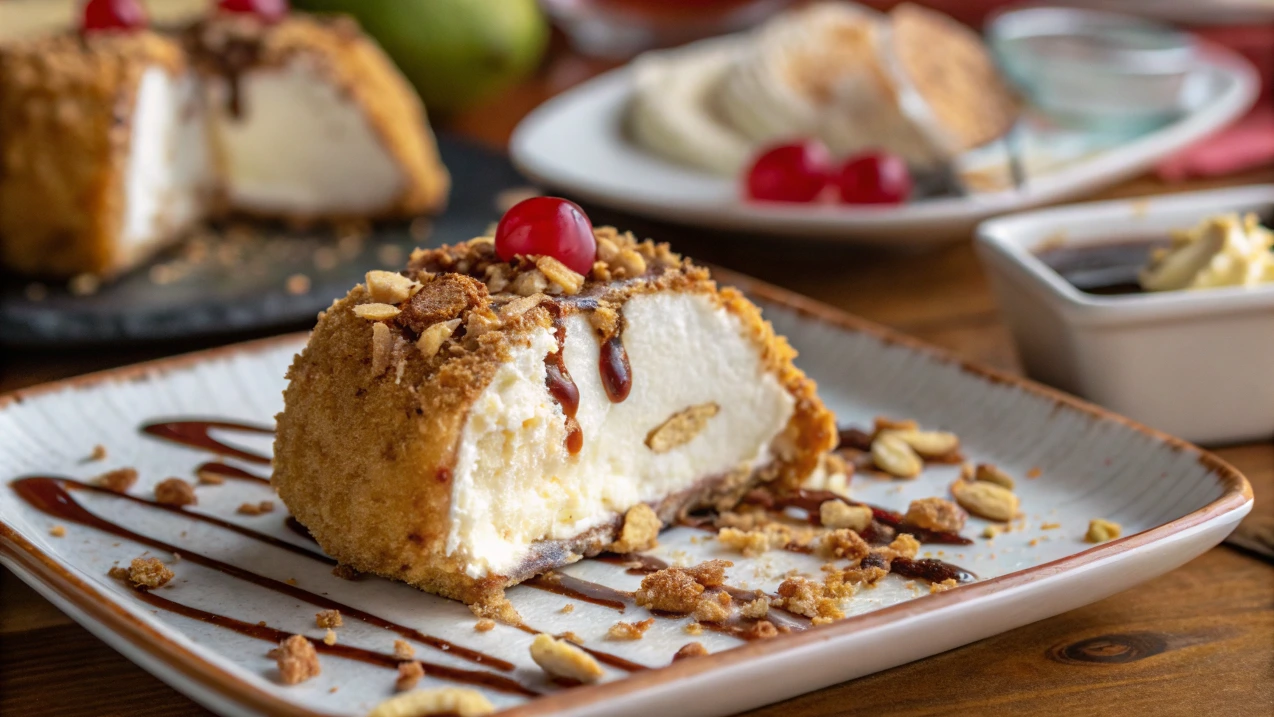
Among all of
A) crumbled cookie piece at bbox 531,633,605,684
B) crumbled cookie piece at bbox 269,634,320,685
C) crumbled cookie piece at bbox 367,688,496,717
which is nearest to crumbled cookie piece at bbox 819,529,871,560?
crumbled cookie piece at bbox 531,633,605,684

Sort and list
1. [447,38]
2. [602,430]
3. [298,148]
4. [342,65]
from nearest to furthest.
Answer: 1. [602,430]
2. [342,65]
3. [298,148]
4. [447,38]

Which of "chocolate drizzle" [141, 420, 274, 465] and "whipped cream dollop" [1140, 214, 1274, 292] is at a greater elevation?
"whipped cream dollop" [1140, 214, 1274, 292]

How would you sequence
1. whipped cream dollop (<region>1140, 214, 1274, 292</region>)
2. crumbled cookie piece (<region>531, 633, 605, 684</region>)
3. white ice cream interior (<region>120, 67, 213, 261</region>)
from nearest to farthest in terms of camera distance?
crumbled cookie piece (<region>531, 633, 605, 684</region>) → whipped cream dollop (<region>1140, 214, 1274, 292</region>) → white ice cream interior (<region>120, 67, 213, 261</region>)

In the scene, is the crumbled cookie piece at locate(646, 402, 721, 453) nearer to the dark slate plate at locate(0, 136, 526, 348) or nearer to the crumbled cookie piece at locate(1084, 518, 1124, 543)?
the crumbled cookie piece at locate(1084, 518, 1124, 543)

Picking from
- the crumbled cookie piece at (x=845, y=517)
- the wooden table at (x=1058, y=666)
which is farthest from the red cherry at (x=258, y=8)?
the crumbled cookie piece at (x=845, y=517)

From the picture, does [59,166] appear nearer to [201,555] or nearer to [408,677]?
[201,555]

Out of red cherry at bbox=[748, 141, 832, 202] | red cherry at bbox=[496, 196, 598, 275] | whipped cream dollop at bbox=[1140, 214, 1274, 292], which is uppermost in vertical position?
red cherry at bbox=[496, 196, 598, 275]

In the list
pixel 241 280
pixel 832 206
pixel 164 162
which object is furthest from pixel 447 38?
pixel 832 206
